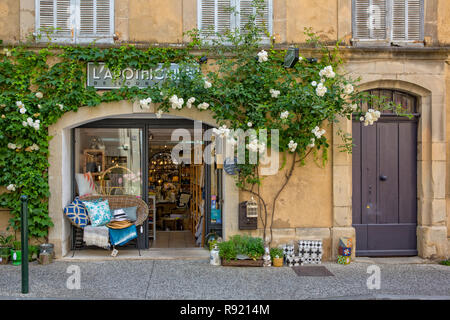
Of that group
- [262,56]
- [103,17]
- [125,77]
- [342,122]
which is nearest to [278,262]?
[342,122]

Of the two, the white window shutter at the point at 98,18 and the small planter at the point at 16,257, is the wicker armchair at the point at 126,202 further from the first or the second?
the white window shutter at the point at 98,18

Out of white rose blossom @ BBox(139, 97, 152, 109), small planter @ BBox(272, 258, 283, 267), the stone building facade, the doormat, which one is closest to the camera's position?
the doormat

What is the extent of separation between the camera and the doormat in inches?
222

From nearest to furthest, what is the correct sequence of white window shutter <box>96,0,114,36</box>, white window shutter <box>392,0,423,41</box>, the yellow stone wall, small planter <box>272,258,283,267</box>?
1. small planter <box>272,258,283,267</box>
2. the yellow stone wall
3. white window shutter <box>96,0,114,36</box>
4. white window shutter <box>392,0,423,41</box>

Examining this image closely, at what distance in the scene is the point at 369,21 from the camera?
6.60m

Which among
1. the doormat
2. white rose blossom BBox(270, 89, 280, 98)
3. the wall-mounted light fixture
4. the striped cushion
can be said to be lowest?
the doormat

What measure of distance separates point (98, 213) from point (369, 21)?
227 inches

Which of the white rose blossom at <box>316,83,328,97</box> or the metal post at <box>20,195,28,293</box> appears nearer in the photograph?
the metal post at <box>20,195,28,293</box>

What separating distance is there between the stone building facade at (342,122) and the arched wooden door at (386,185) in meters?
0.18

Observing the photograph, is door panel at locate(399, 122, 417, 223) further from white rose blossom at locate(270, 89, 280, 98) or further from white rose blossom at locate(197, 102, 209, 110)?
white rose blossom at locate(197, 102, 209, 110)

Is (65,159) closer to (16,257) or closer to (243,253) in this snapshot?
(16,257)

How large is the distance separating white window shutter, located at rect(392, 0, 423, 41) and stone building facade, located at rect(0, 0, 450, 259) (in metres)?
0.10

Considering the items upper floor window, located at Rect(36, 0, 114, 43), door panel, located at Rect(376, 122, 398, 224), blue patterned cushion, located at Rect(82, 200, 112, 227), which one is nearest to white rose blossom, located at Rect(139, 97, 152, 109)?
upper floor window, located at Rect(36, 0, 114, 43)

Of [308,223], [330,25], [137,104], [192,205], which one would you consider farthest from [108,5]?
[308,223]
